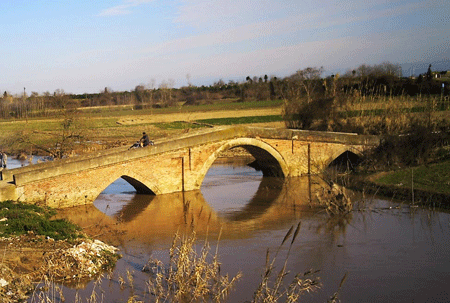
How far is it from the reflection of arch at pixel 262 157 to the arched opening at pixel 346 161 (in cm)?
307

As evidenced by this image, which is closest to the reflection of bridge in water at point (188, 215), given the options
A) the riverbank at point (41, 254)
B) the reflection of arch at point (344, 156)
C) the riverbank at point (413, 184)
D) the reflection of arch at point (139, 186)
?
the reflection of arch at point (139, 186)

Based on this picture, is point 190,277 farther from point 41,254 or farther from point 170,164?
point 170,164

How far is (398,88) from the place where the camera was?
156ft

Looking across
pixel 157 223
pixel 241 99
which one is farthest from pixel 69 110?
pixel 241 99

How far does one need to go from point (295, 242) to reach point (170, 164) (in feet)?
27.1

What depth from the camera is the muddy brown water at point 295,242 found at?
41.0 feet

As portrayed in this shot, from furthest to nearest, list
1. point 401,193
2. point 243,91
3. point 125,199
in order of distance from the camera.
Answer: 1. point 243,91
2. point 125,199
3. point 401,193

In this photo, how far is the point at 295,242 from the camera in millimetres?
16172

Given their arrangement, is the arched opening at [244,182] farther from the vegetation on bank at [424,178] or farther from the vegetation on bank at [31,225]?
the vegetation on bank at [31,225]

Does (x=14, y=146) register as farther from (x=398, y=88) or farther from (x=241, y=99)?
(x=241, y=99)

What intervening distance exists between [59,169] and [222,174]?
11.2 m

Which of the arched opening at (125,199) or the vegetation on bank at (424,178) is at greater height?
the vegetation on bank at (424,178)

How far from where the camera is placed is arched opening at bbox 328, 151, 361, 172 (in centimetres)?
2792

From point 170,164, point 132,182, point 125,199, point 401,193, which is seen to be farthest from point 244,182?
point 401,193
